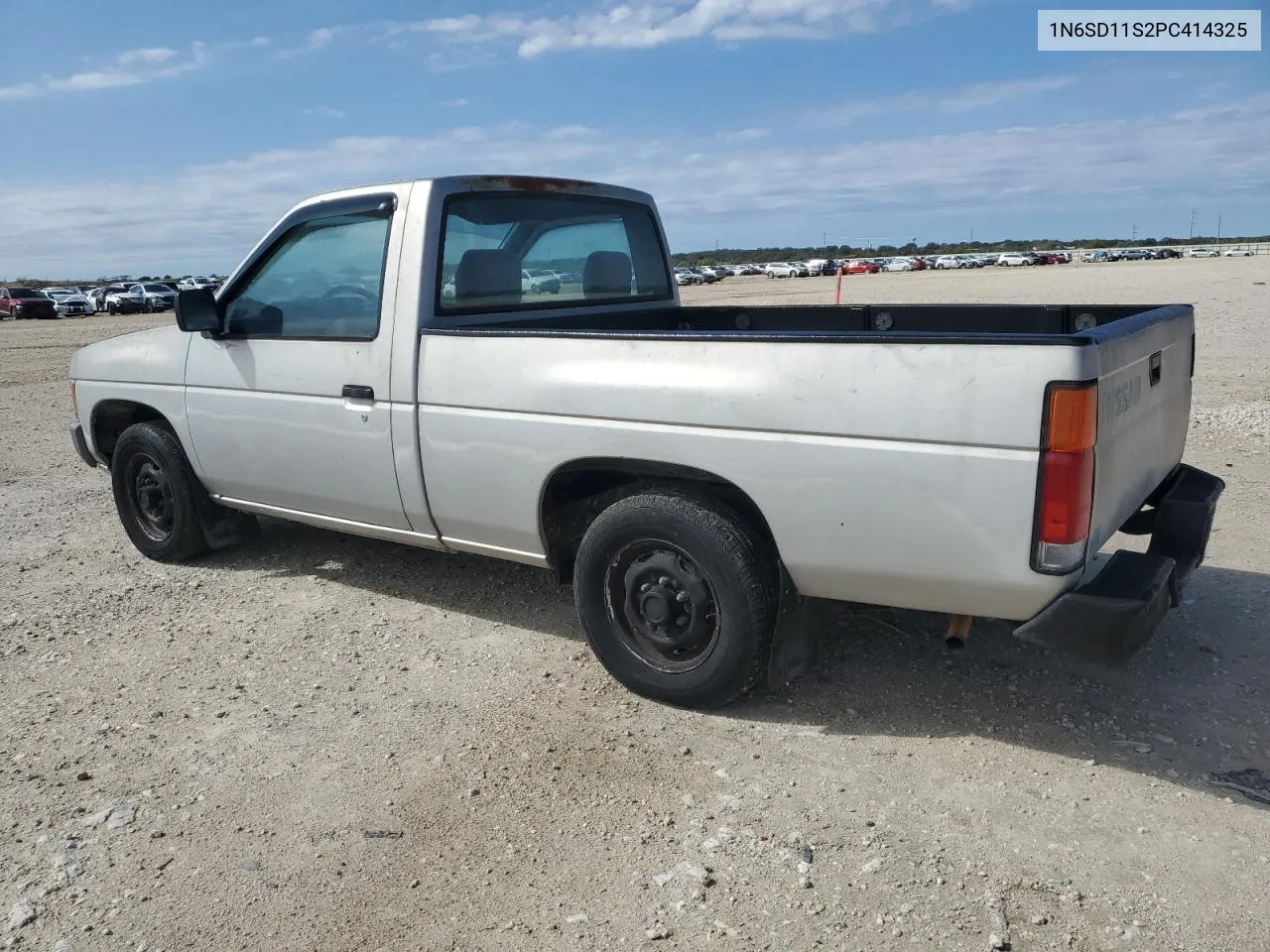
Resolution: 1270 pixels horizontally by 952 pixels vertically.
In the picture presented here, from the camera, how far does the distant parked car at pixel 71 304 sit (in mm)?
40594

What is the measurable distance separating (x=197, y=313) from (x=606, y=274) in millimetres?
1988

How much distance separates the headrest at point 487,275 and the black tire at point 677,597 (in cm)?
126

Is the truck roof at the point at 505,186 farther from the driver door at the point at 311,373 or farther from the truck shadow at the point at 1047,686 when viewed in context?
the truck shadow at the point at 1047,686

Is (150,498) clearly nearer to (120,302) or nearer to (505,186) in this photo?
(505,186)

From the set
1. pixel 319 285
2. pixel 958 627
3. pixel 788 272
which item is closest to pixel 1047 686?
pixel 958 627

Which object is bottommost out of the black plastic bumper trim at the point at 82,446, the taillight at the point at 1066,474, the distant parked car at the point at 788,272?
the distant parked car at the point at 788,272

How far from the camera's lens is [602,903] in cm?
273

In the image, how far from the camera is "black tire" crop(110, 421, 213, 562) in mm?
5520

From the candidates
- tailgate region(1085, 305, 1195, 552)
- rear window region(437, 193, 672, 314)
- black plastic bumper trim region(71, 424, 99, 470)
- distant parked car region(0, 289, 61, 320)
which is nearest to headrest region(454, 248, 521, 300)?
rear window region(437, 193, 672, 314)

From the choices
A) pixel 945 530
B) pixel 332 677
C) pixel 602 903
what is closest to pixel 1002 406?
pixel 945 530

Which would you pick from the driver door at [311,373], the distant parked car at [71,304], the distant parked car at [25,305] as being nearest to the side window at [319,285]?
the driver door at [311,373]

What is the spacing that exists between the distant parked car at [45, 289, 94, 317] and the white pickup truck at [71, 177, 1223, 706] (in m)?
40.4

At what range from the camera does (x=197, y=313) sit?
16.1 ft

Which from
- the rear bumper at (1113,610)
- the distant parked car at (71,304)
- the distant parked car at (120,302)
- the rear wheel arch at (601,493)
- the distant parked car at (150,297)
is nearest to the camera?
the rear bumper at (1113,610)
